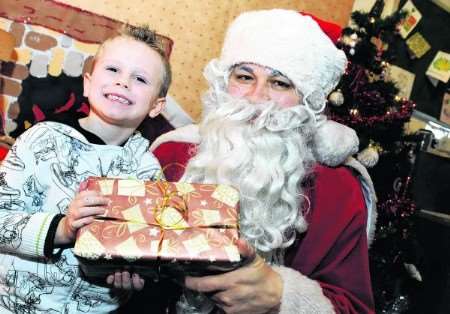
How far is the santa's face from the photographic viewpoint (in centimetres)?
164

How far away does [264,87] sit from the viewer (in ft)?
5.44

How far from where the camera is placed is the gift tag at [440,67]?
4.47 m

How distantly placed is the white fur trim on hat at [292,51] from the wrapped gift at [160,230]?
2.20 ft

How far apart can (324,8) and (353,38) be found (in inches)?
27.3

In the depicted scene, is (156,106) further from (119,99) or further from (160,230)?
(160,230)

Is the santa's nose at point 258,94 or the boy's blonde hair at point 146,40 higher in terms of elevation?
the boy's blonde hair at point 146,40

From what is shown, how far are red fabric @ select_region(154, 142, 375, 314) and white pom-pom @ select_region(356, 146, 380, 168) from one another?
1.35m

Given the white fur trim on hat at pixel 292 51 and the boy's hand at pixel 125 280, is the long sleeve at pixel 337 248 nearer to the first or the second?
the white fur trim on hat at pixel 292 51

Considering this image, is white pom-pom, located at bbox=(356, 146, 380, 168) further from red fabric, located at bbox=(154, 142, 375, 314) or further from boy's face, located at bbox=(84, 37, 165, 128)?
boy's face, located at bbox=(84, 37, 165, 128)

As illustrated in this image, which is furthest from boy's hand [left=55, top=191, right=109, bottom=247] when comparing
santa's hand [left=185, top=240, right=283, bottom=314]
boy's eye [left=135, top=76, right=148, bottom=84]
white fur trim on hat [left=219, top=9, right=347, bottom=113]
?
white fur trim on hat [left=219, top=9, right=347, bottom=113]

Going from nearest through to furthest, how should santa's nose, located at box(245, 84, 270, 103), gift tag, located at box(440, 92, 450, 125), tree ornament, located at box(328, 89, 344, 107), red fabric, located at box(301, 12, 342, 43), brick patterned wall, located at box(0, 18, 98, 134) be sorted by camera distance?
santa's nose, located at box(245, 84, 270, 103) → red fabric, located at box(301, 12, 342, 43) → brick patterned wall, located at box(0, 18, 98, 134) → tree ornament, located at box(328, 89, 344, 107) → gift tag, located at box(440, 92, 450, 125)

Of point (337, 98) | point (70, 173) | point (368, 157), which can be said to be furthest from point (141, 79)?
point (368, 157)

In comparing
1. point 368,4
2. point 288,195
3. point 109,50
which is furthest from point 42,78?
point 368,4

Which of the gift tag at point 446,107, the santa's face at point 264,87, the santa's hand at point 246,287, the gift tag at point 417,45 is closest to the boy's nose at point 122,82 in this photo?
the santa's face at point 264,87
